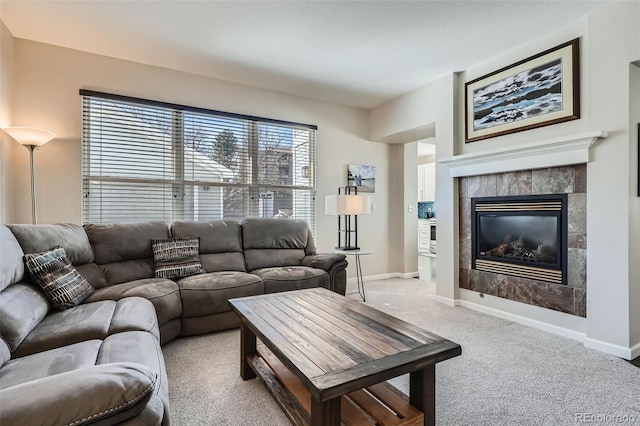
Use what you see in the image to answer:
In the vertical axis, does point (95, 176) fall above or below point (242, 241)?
above

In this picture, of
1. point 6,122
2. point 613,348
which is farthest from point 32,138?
point 613,348

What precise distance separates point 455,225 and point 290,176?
87.5 inches

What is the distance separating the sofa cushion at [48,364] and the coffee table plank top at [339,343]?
0.74m

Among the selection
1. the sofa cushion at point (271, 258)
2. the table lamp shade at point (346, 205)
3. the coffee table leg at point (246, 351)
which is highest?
the table lamp shade at point (346, 205)

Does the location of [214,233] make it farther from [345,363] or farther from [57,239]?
[345,363]

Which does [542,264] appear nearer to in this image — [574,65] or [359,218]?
[574,65]

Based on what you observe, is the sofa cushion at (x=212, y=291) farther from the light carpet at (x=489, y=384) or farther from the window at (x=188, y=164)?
the window at (x=188, y=164)

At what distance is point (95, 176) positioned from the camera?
129 inches

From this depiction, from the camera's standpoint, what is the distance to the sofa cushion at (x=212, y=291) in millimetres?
2633

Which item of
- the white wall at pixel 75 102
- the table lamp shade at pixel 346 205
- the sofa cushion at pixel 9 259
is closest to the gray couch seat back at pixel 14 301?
the sofa cushion at pixel 9 259

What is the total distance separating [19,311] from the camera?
1666mm

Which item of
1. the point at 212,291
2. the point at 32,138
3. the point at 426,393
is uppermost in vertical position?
the point at 32,138

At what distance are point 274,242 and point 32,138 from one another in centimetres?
241

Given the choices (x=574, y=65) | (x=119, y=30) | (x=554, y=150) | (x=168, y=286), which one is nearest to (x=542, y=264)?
(x=554, y=150)
